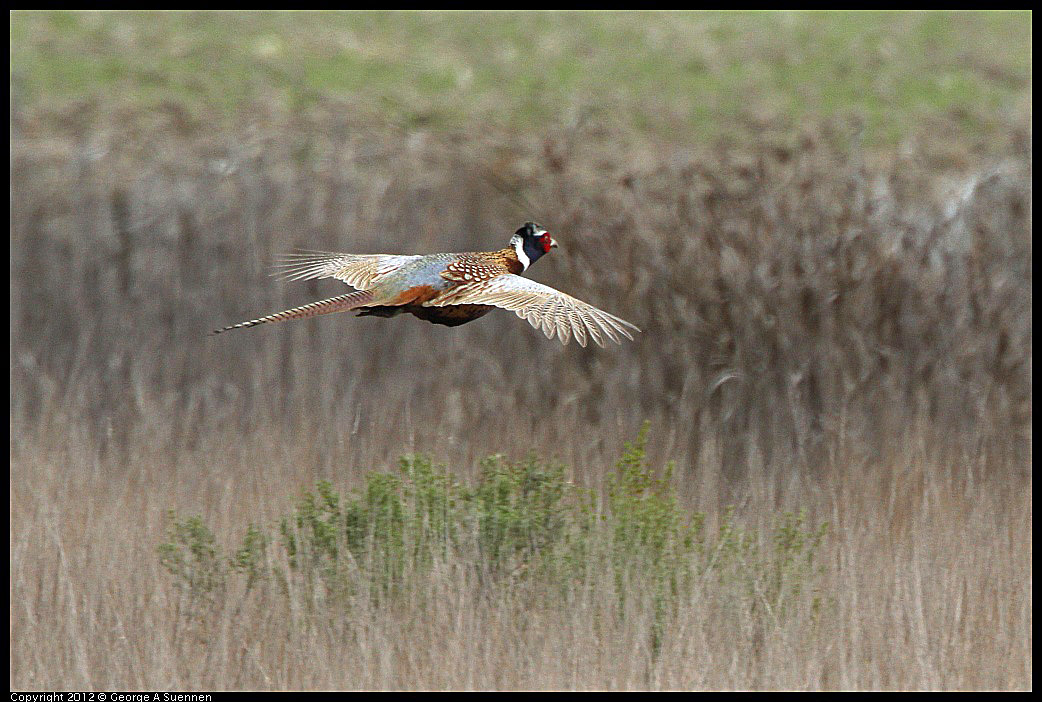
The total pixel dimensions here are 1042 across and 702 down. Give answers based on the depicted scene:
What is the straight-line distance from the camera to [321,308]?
8.11ft

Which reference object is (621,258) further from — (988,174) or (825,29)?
(825,29)

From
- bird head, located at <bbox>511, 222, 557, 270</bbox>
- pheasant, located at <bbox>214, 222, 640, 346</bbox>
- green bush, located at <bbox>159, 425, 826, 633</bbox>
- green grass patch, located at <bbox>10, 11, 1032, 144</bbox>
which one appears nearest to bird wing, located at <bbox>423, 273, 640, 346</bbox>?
pheasant, located at <bbox>214, 222, 640, 346</bbox>

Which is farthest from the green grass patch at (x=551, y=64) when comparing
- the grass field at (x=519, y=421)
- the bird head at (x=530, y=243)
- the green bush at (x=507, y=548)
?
the bird head at (x=530, y=243)

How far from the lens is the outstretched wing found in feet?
9.09

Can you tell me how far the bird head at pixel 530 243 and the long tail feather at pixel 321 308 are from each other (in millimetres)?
382

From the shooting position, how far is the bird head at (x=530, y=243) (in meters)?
2.75

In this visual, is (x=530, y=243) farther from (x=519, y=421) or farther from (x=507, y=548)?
(x=519, y=421)

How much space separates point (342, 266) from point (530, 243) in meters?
0.49

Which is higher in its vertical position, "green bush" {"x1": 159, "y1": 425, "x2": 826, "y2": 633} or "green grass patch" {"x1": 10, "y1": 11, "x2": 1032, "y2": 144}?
"green grass patch" {"x1": 10, "y1": 11, "x2": 1032, "y2": 144}

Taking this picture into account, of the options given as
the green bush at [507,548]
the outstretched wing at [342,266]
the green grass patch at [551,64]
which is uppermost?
the green grass patch at [551,64]

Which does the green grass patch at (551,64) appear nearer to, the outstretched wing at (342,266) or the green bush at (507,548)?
the green bush at (507,548)

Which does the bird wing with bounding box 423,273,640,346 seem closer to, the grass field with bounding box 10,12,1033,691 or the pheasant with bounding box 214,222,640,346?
the pheasant with bounding box 214,222,640,346

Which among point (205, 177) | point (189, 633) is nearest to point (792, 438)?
point (189, 633)

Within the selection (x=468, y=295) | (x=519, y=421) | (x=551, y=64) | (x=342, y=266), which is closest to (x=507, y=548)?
(x=519, y=421)
